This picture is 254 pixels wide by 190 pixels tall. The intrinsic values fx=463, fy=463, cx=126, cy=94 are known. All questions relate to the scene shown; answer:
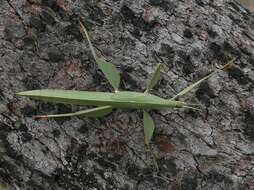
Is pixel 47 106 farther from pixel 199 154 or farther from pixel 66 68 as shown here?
pixel 199 154

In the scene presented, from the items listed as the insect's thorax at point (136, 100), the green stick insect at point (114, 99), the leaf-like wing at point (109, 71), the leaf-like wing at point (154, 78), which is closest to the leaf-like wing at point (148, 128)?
the green stick insect at point (114, 99)

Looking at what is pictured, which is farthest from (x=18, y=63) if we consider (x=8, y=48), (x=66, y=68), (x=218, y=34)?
(x=218, y=34)

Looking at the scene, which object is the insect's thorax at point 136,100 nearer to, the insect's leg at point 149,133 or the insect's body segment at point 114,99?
the insect's body segment at point 114,99

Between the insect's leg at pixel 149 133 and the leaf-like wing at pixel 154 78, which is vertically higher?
the leaf-like wing at pixel 154 78

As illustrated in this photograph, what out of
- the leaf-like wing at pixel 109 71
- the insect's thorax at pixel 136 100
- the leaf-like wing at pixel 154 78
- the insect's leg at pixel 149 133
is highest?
the leaf-like wing at pixel 154 78

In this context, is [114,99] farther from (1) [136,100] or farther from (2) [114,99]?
(1) [136,100]

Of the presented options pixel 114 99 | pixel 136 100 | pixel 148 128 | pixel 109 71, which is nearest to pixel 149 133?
pixel 148 128

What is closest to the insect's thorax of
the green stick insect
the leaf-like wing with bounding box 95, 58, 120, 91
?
the green stick insect
